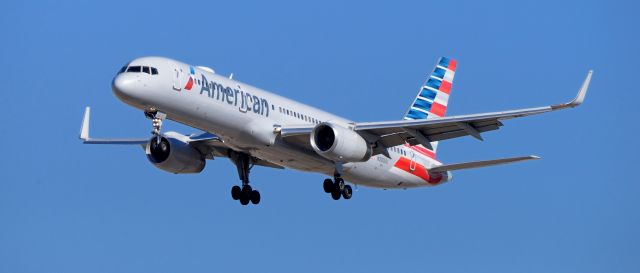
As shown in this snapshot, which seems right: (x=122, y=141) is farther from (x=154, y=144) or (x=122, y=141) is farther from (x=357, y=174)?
(x=357, y=174)

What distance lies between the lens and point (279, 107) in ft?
164

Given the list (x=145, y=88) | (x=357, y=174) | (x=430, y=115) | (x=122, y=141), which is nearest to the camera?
(x=145, y=88)

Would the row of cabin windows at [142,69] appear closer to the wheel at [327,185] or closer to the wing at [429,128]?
the wing at [429,128]

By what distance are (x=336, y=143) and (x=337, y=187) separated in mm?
3757

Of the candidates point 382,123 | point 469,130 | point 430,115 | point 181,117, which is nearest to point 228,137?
point 181,117

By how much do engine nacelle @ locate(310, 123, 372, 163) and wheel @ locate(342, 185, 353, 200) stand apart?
2.81 meters

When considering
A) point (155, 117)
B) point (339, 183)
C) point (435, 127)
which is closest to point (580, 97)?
point (435, 127)

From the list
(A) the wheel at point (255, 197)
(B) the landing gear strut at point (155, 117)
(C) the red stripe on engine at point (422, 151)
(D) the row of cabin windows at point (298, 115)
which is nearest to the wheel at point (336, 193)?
(D) the row of cabin windows at point (298, 115)

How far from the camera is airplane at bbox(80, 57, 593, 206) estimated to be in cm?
4641

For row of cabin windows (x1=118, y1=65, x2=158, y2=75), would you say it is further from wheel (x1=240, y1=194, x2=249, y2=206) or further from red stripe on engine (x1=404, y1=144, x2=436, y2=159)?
red stripe on engine (x1=404, y1=144, x2=436, y2=159)

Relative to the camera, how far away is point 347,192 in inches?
2060

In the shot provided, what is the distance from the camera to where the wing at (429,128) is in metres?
47.1

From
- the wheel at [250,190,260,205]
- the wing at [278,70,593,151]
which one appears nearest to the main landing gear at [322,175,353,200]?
the wing at [278,70,593,151]

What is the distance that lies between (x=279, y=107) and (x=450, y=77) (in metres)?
16.5
